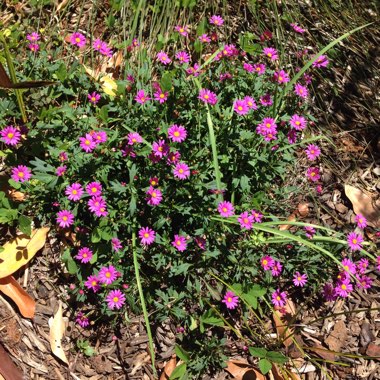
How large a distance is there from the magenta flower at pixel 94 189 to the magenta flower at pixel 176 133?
0.45 meters

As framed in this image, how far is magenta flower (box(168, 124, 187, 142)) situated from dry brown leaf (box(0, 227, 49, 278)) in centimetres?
87

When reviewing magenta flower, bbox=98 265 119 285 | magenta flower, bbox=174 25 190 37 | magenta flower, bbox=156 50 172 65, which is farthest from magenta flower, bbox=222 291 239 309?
magenta flower, bbox=174 25 190 37

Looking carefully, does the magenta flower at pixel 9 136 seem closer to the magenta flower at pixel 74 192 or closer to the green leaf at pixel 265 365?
the magenta flower at pixel 74 192

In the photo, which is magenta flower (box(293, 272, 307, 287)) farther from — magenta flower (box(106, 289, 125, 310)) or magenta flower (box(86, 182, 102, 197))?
magenta flower (box(86, 182, 102, 197))

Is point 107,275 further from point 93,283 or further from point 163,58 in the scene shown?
point 163,58

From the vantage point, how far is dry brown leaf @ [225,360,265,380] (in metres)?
2.75

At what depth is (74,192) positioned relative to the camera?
256 centimetres

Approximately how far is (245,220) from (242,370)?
0.85 metres

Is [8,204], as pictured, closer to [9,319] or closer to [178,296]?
[9,319]

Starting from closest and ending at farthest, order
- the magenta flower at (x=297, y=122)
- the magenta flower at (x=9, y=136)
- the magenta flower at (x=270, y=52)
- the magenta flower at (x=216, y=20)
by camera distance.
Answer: the magenta flower at (x=9, y=136) < the magenta flower at (x=297, y=122) < the magenta flower at (x=270, y=52) < the magenta flower at (x=216, y=20)

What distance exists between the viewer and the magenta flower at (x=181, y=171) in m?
2.53

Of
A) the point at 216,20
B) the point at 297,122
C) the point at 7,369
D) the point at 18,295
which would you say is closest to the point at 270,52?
the point at 216,20

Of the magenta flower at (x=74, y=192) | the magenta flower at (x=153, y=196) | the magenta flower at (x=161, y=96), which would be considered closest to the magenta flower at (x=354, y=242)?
the magenta flower at (x=153, y=196)

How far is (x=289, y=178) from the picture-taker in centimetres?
323
